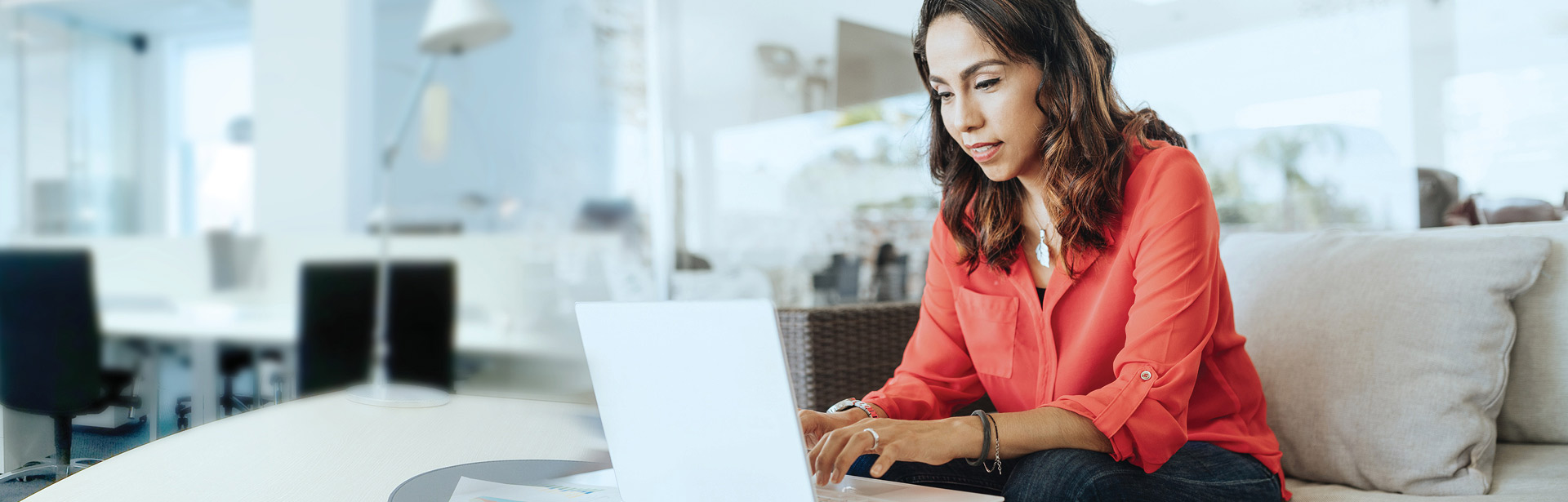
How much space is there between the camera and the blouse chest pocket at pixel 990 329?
1.18 m

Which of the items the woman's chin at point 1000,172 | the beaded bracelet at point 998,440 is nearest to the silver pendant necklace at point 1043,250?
the woman's chin at point 1000,172

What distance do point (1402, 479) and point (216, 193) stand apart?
498 centimetres

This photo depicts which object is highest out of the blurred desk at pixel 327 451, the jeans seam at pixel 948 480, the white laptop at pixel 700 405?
the white laptop at pixel 700 405

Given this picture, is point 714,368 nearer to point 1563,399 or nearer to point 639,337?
point 639,337

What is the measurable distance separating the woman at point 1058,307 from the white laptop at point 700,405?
0.12 metres

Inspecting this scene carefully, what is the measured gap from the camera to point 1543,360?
1225 mm

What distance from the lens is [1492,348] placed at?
1.19 m

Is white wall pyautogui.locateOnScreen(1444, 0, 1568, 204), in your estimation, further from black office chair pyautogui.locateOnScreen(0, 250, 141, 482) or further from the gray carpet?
black office chair pyautogui.locateOnScreen(0, 250, 141, 482)

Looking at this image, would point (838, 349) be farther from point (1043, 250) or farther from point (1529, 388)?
point (1529, 388)

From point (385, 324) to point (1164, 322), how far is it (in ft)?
9.09

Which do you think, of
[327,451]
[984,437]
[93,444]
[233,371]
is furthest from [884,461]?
[233,371]

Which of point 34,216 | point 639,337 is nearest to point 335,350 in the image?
point 34,216

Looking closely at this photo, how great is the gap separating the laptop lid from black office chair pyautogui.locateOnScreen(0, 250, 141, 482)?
87.0 inches

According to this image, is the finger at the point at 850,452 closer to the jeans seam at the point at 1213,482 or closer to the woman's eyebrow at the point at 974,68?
the jeans seam at the point at 1213,482
